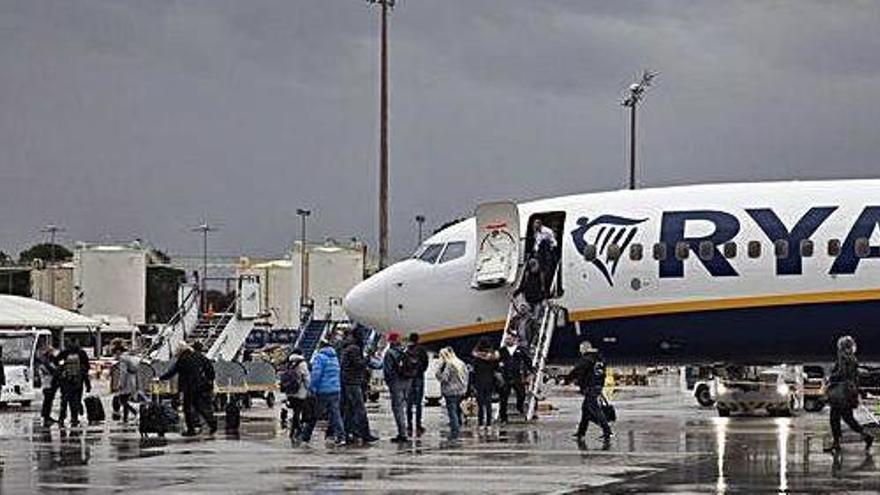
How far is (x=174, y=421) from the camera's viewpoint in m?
29.7

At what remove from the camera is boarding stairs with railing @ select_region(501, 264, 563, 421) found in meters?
31.8

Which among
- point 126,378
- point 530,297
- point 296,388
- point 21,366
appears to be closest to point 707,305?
point 530,297

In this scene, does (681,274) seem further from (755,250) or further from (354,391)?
(354,391)

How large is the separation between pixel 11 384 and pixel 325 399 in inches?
762

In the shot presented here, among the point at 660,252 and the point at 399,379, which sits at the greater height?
the point at 660,252

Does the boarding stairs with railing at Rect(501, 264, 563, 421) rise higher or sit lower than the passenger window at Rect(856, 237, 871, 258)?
lower

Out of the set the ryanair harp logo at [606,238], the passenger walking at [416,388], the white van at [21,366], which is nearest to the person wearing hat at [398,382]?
the passenger walking at [416,388]

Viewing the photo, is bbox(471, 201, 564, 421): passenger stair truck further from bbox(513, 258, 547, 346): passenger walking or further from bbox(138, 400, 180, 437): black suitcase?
bbox(138, 400, 180, 437): black suitcase

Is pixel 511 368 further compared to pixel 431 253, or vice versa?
pixel 431 253

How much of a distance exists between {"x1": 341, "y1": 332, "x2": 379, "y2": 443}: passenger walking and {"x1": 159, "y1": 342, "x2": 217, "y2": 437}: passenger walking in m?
3.00

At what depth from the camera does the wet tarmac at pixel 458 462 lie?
63.0 feet

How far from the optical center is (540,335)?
31.9 m

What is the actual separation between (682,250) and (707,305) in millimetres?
1088

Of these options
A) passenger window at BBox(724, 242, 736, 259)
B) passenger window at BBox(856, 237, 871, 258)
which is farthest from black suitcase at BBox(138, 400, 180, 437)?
passenger window at BBox(856, 237, 871, 258)
